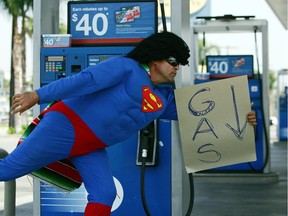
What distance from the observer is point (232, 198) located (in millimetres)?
10516

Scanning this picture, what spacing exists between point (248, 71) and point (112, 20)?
23.6 ft

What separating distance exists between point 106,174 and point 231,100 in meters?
1.30

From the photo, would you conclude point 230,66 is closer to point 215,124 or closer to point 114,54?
point 114,54

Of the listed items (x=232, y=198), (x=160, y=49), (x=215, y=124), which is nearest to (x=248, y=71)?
(x=232, y=198)

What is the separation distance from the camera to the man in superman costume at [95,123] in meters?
4.88

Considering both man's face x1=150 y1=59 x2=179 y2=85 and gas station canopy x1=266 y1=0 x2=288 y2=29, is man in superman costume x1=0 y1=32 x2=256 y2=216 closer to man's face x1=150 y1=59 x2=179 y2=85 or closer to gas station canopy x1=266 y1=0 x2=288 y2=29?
man's face x1=150 y1=59 x2=179 y2=85

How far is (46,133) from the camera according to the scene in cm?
495

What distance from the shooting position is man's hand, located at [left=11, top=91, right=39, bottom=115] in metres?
4.71

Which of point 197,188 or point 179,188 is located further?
point 197,188

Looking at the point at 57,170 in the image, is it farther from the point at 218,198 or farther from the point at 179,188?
the point at 218,198

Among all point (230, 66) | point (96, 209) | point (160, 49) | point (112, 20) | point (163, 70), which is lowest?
point (96, 209)

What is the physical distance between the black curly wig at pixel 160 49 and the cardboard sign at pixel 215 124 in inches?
22.5

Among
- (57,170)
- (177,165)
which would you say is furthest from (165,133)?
(57,170)

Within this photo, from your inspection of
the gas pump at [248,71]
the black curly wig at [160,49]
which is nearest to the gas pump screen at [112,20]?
the black curly wig at [160,49]
